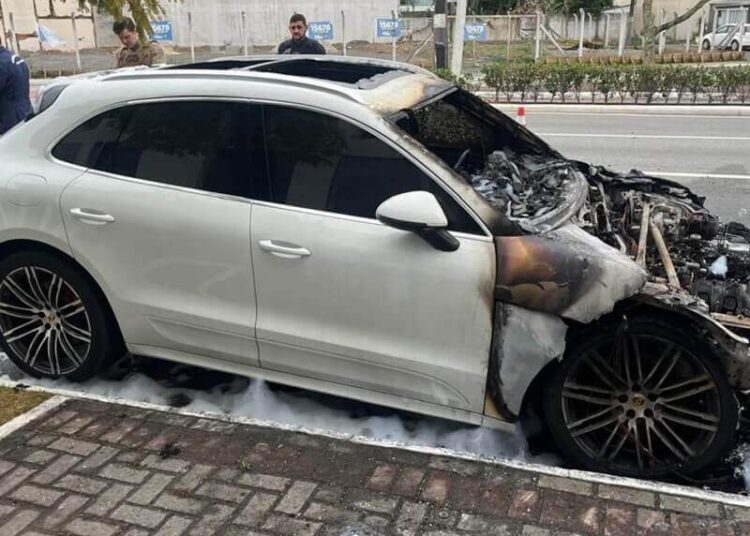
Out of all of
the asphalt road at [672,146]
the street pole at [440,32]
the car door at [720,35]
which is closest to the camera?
the asphalt road at [672,146]

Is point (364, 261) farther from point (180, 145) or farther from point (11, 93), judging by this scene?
point (11, 93)

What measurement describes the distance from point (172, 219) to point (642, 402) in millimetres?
2255

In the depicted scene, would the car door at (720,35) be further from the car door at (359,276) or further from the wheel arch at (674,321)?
the car door at (359,276)

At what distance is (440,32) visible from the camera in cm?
1872

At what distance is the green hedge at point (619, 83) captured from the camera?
16.7 m

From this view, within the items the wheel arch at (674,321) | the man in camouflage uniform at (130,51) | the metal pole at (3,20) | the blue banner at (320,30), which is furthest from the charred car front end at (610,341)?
the metal pole at (3,20)

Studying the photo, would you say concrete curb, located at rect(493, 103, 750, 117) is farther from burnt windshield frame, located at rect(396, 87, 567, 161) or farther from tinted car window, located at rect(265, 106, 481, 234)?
tinted car window, located at rect(265, 106, 481, 234)

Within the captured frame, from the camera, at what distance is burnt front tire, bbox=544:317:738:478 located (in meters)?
3.04

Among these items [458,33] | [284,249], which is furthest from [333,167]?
[458,33]

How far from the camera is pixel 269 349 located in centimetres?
354

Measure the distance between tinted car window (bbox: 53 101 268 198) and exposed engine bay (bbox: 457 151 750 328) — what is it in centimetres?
104

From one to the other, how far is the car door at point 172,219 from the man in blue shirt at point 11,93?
3.21 meters

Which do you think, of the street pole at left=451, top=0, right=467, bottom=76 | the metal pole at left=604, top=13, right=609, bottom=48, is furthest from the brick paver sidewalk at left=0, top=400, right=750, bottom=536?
the metal pole at left=604, top=13, right=609, bottom=48

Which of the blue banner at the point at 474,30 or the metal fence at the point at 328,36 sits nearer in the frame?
the blue banner at the point at 474,30
